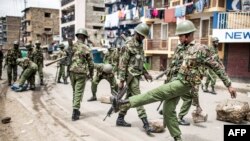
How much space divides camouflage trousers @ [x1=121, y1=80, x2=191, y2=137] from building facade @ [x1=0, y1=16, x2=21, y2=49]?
264 feet

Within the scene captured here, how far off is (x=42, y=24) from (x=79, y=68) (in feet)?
205

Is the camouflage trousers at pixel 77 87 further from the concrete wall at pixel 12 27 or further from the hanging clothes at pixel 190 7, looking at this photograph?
the concrete wall at pixel 12 27

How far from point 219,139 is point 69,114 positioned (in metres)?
3.57

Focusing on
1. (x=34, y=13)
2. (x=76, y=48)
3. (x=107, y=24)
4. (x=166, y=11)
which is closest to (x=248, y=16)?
(x=166, y=11)

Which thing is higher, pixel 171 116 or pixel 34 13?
pixel 34 13

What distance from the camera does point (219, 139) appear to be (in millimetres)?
5906

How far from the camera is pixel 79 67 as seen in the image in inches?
285

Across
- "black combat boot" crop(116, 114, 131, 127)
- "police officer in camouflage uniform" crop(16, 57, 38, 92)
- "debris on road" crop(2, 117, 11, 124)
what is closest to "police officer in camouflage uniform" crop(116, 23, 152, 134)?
"black combat boot" crop(116, 114, 131, 127)

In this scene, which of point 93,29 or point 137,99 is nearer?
point 137,99

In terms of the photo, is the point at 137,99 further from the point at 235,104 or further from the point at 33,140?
the point at 235,104

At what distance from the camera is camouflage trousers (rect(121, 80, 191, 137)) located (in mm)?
4668

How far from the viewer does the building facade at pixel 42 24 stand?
65.9 metres

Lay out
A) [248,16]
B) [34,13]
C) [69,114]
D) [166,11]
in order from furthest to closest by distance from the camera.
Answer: [34,13] < [166,11] < [248,16] < [69,114]

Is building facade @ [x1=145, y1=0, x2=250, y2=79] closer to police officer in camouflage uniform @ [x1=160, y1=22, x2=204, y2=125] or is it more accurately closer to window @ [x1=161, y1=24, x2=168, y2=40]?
window @ [x1=161, y1=24, x2=168, y2=40]
